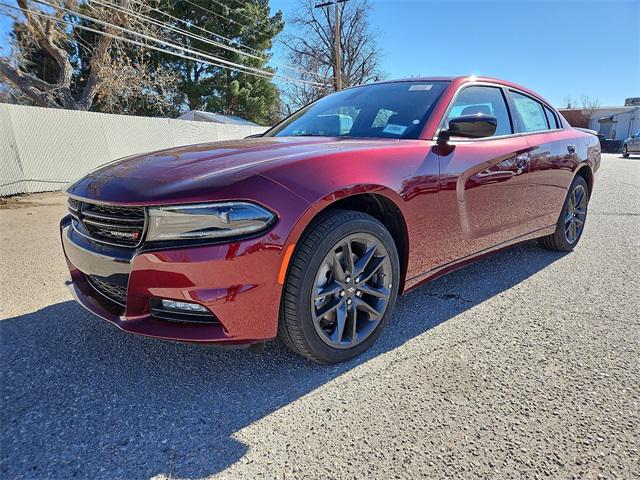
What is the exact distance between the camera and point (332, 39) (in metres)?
41.3

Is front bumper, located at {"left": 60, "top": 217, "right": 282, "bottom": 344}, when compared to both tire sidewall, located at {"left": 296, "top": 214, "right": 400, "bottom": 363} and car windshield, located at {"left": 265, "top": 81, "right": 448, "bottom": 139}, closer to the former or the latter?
tire sidewall, located at {"left": 296, "top": 214, "right": 400, "bottom": 363}

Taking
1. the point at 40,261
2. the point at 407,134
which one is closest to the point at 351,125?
the point at 407,134

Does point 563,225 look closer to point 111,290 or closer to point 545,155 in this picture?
point 545,155

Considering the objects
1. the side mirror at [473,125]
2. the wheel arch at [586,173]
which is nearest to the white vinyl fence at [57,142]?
the side mirror at [473,125]

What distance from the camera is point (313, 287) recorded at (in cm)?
198

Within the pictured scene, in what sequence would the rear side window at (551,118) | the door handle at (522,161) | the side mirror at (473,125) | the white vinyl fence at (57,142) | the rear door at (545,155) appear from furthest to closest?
the white vinyl fence at (57,142)
the rear side window at (551,118)
the rear door at (545,155)
the door handle at (522,161)
the side mirror at (473,125)

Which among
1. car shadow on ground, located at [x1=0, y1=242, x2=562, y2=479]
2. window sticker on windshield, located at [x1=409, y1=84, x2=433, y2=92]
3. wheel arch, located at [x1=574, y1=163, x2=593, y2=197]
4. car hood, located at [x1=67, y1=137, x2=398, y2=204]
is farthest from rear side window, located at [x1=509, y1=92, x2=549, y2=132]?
car shadow on ground, located at [x1=0, y1=242, x2=562, y2=479]

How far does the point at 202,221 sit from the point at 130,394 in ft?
3.10

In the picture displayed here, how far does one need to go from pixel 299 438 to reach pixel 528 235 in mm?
2766

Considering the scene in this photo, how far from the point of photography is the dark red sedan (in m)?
1.77

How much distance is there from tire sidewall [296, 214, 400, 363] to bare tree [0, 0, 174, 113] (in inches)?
681

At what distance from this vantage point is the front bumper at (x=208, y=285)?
174cm

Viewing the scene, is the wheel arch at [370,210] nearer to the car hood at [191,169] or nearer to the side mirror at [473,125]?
the car hood at [191,169]

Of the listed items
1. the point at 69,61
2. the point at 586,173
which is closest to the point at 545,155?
the point at 586,173
